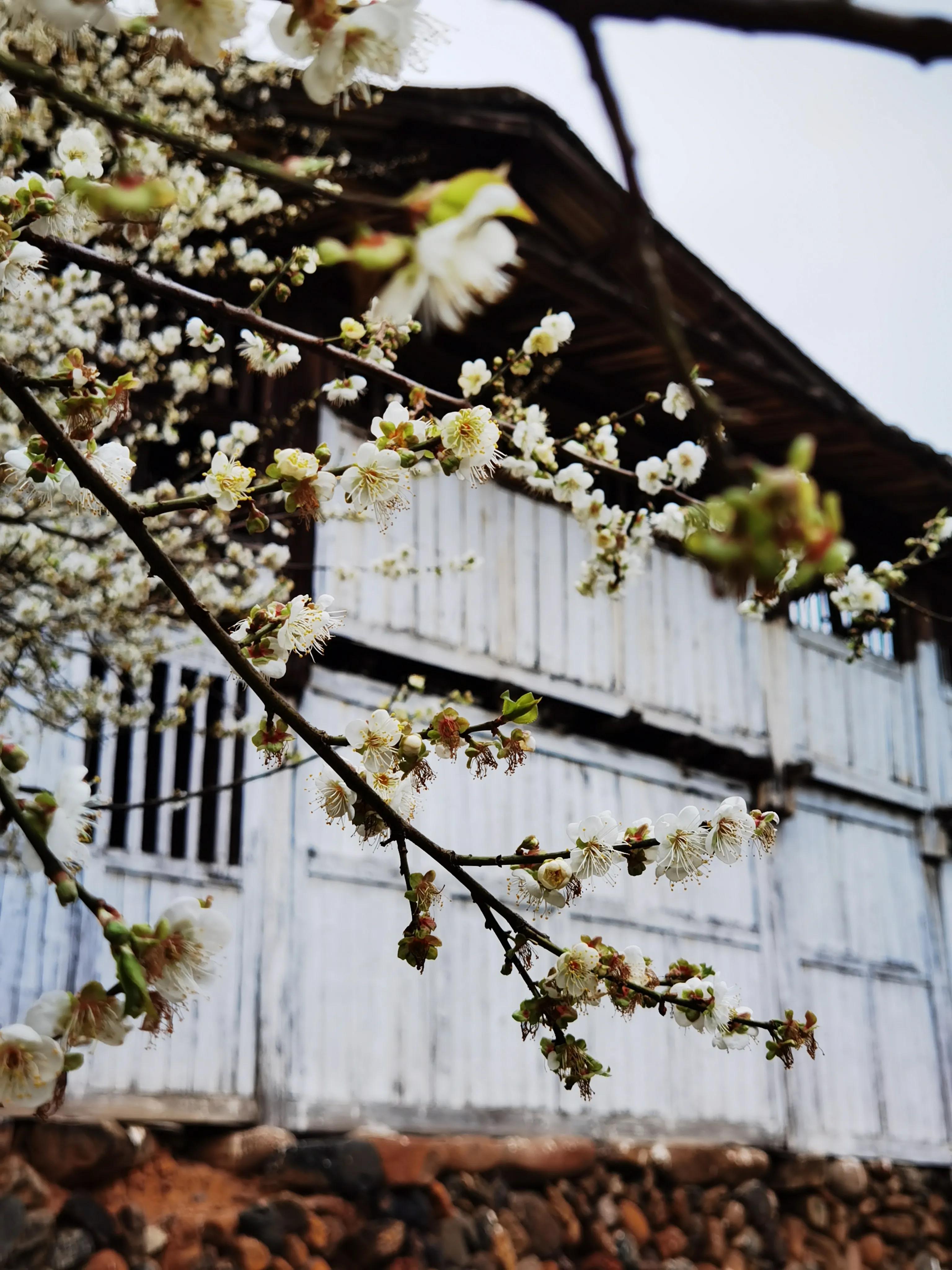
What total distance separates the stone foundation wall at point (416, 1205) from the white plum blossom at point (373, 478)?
10.9 ft

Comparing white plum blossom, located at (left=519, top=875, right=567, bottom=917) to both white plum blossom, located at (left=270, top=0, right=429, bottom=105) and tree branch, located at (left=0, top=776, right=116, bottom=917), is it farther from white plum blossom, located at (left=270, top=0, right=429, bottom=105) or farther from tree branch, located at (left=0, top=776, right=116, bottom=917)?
white plum blossom, located at (left=270, top=0, right=429, bottom=105)

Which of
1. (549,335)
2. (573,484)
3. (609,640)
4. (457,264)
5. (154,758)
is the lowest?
Answer: (457,264)

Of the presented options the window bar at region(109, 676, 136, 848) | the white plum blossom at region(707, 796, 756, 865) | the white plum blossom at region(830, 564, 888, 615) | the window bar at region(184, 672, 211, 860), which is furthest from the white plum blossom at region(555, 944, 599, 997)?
the window bar at region(109, 676, 136, 848)

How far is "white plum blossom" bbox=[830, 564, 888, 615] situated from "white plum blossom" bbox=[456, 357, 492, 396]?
53.0 inches

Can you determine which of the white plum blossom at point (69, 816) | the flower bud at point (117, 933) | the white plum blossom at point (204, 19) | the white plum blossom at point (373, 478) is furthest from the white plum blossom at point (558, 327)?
the flower bud at point (117, 933)

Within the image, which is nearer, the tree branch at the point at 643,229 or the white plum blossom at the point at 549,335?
the tree branch at the point at 643,229

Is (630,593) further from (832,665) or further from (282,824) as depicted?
(282,824)

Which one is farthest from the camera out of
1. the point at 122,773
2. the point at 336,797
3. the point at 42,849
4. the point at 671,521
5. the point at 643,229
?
the point at 122,773

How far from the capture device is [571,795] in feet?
24.2

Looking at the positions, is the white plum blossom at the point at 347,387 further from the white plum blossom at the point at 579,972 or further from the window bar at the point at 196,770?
the window bar at the point at 196,770

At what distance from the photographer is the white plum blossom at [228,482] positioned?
2172 millimetres

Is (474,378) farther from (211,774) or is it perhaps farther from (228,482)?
(211,774)

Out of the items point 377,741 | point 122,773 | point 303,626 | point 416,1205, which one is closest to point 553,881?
point 377,741

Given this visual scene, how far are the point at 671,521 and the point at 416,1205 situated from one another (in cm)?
346
